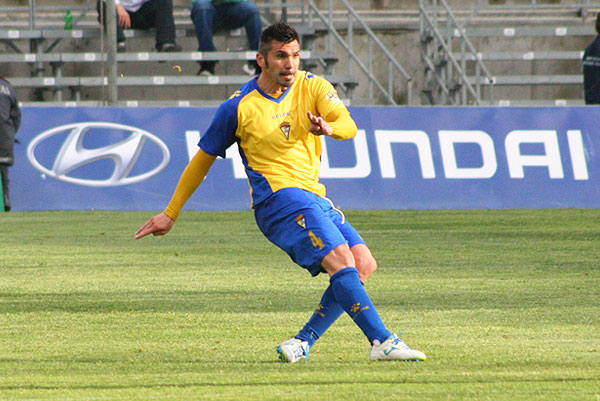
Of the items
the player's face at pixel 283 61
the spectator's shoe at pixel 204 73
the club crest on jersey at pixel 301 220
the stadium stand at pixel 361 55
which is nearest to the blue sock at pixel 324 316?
the club crest on jersey at pixel 301 220

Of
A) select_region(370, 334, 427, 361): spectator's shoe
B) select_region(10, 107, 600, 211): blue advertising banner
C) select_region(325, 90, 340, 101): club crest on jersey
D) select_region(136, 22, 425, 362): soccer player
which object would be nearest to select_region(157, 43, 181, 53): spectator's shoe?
select_region(10, 107, 600, 211): blue advertising banner

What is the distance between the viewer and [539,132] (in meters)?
14.6

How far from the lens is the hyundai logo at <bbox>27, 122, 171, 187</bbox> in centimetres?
1446

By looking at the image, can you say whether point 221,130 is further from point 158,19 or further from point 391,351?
point 158,19

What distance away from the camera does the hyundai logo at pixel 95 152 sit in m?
14.5

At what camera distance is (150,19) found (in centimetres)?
1880

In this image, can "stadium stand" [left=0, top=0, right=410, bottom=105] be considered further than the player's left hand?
Yes

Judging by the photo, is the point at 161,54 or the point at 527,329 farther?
the point at 161,54

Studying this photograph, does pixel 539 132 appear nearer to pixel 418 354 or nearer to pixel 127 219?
pixel 127 219

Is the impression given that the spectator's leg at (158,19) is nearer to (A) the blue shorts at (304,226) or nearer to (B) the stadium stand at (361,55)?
(B) the stadium stand at (361,55)

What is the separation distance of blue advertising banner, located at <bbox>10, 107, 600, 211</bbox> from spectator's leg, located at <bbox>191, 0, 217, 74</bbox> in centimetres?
405

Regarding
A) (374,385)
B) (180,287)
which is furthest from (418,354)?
(180,287)

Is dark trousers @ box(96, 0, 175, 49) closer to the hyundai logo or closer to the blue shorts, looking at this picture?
the hyundai logo

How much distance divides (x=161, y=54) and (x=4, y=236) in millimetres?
7137
